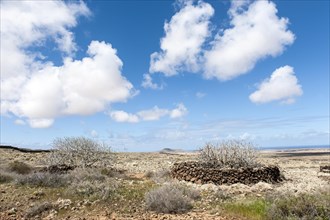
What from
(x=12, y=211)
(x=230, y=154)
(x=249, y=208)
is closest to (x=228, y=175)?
(x=230, y=154)

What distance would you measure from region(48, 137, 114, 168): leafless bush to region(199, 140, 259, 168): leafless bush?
7024 millimetres

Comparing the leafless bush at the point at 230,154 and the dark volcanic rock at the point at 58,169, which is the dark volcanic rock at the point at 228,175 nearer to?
the leafless bush at the point at 230,154

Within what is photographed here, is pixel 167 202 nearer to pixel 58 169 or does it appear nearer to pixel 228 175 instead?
pixel 228 175

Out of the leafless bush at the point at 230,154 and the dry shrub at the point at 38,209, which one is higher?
the leafless bush at the point at 230,154

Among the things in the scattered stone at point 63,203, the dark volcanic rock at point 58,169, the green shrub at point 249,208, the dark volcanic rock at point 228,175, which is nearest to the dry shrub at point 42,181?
the scattered stone at point 63,203

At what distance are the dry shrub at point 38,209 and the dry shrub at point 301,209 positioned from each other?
23.9 feet

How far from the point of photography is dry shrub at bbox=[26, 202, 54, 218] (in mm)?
13344

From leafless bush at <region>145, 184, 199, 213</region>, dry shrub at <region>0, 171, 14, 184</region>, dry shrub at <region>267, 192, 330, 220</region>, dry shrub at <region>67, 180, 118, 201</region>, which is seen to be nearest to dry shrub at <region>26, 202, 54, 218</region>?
dry shrub at <region>67, 180, 118, 201</region>

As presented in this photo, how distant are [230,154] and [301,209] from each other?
1084cm

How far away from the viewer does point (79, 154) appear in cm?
2623

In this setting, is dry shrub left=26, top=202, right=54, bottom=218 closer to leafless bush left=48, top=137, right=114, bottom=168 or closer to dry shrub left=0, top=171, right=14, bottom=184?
dry shrub left=0, top=171, right=14, bottom=184

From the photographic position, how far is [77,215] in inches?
521

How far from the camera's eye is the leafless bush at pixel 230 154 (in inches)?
868

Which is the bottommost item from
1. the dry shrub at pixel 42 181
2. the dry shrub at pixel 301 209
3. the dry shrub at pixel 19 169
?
the dry shrub at pixel 301 209
